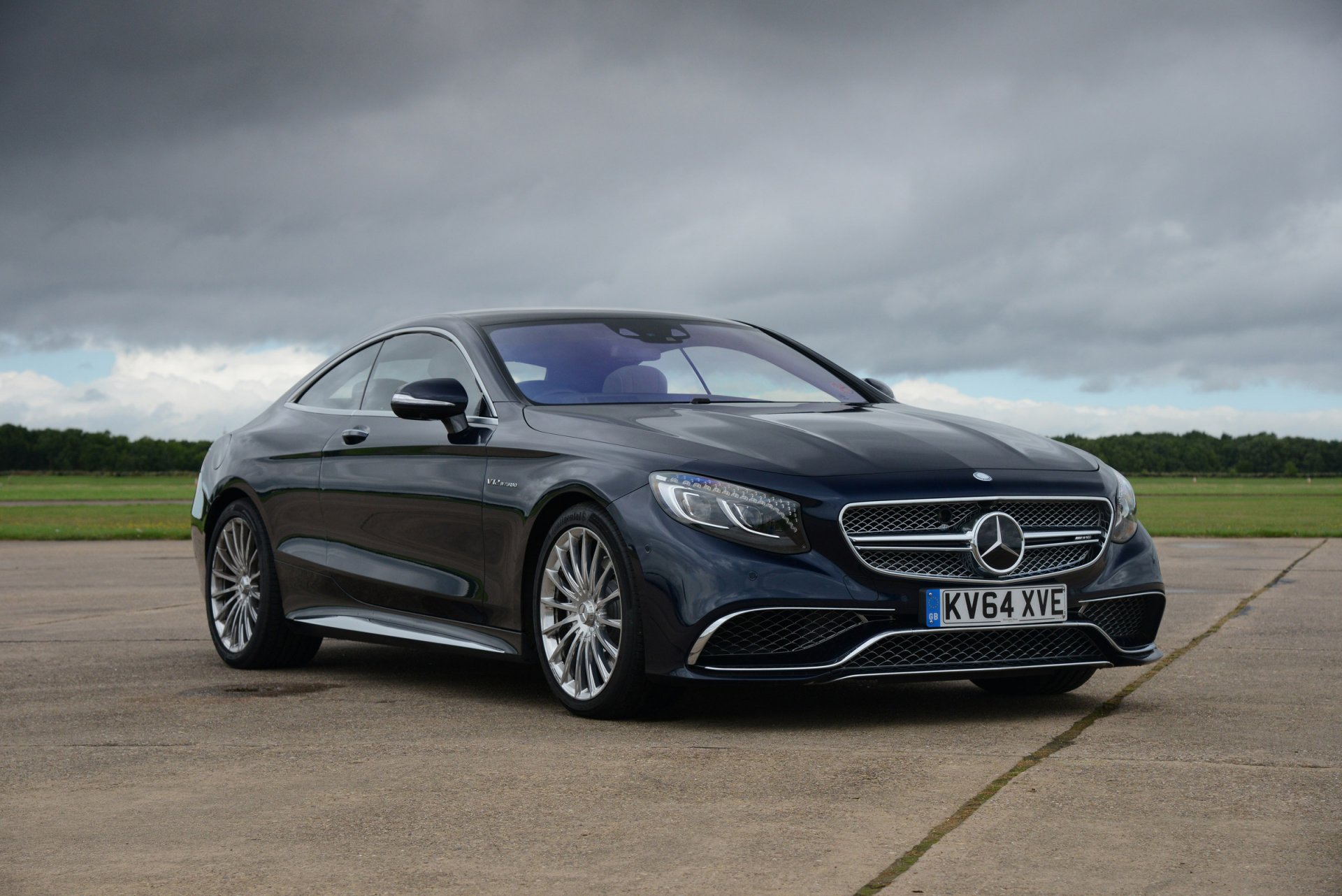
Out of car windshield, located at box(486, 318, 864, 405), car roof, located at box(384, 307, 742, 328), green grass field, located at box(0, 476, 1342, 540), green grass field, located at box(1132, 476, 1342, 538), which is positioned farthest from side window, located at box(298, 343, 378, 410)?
green grass field, located at box(0, 476, 1342, 540)

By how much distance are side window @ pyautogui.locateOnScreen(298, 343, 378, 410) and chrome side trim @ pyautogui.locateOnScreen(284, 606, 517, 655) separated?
950mm

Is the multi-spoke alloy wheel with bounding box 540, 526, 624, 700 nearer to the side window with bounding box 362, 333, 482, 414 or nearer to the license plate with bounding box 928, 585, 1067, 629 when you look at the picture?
the license plate with bounding box 928, 585, 1067, 629

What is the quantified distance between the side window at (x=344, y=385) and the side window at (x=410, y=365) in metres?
0.08

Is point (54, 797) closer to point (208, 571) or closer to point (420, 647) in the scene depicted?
point (420, 647)

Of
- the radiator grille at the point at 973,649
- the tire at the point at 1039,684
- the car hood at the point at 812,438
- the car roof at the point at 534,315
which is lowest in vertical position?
the tire at the point at 1039,684

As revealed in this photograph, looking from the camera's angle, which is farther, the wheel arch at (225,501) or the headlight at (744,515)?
the wheel arch at (225,501)

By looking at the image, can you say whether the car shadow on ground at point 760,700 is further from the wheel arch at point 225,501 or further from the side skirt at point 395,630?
the wheel arch at point 225,501

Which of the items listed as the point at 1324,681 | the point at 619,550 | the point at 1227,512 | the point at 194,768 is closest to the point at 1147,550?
the point at 1324,681

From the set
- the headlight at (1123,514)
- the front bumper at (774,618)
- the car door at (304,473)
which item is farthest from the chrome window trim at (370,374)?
the headlight at (1123,514)

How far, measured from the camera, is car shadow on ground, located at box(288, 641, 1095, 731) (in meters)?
5.89

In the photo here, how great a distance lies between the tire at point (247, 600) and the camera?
7820mm

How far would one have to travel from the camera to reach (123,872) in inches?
147

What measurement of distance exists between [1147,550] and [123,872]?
13.1 feet

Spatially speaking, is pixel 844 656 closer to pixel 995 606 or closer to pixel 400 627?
pixel 995 606
